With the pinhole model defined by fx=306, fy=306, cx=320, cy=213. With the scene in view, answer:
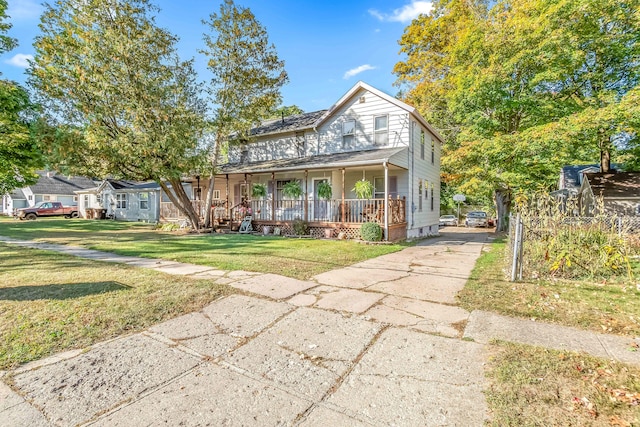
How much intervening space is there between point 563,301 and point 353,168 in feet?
33.1

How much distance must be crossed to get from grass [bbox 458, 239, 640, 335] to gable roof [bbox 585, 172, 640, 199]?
466 inches

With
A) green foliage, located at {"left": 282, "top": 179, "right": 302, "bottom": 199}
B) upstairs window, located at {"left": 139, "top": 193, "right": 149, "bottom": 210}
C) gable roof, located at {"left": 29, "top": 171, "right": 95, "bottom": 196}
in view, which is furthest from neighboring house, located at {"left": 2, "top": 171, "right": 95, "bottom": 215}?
green foliage, located at {"left": 282, "top": 179, "right": 302, "bottom": 199}

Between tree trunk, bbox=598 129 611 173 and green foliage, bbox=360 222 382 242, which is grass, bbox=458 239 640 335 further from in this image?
tree trunk, bbox=598 129 611 173

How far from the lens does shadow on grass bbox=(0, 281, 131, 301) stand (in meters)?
4.57

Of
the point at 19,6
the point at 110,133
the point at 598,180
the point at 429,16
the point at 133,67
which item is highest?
the point at 429,16

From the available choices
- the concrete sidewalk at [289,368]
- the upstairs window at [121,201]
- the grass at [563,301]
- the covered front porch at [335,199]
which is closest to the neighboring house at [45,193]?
the upstairs window at [121,201]

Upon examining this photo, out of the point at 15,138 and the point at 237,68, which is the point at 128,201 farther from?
the point at 237,68

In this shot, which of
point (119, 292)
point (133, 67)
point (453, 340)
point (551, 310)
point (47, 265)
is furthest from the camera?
point (133, 67)

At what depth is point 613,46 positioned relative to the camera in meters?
13.0

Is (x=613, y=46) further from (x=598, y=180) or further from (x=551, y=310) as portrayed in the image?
(x=551, y=310)

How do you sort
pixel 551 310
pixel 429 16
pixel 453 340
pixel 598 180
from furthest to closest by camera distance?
pixel 429 16 < pixel 598 180 < pixel 551 310 < pixel 453 340

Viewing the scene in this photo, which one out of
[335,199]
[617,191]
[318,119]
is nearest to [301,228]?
[335,199]

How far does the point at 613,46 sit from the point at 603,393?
17.1 m

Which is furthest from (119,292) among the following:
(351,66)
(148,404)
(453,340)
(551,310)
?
(351,66)
